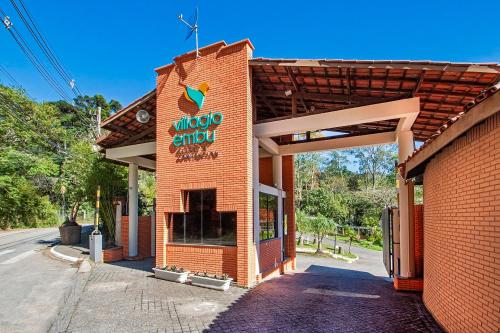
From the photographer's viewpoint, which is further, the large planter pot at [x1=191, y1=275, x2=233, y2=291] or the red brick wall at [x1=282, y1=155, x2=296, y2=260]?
the red brick wall at [x1=282, y1=155, x2=296, y2=260]

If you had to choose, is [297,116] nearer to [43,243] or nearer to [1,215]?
[43,243]

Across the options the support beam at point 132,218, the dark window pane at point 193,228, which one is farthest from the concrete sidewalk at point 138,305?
the support beam at point 132,218

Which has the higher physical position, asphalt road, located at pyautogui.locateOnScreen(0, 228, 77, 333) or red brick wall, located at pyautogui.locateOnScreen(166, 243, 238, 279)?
red brick wall, located at pyautogui.locateOnScreen(166, 243, 238, 279)

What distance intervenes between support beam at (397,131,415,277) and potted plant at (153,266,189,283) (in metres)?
6.23

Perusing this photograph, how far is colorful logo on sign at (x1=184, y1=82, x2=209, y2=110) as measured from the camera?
10594 millimetres

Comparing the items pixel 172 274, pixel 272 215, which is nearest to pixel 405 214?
pixel 272 215

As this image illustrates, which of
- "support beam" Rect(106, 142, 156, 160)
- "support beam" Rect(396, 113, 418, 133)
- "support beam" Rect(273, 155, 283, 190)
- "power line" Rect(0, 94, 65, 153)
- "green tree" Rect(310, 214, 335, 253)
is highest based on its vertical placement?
"power line" Rect(0, 94, 65, 153)

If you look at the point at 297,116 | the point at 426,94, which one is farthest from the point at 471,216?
the point at 297,116

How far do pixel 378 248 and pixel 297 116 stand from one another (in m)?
25.4

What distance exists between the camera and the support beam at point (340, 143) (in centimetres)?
1094

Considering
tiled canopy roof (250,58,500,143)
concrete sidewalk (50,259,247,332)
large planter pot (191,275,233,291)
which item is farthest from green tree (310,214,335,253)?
large planter pot (191,275,233,291)

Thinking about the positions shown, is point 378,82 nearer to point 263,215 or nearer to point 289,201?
point 263,215

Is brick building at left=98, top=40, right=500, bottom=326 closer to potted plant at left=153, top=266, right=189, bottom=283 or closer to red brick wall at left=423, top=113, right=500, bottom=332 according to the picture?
potted plant at left=153, top=266, right=189, bottom=283

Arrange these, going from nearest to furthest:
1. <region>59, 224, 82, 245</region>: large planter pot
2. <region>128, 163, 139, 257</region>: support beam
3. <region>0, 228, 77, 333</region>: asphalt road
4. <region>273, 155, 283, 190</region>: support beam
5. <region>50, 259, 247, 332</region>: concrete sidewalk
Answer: <region>50, 259, 247, 332</region>: concrete sidewalk
<region>0, 228, 77, 333</region>: asphalt road
<region>273, 155, 283, 190</region>: support beam
<region>128, 163, 139, 257</region>: support beam
<region>59, 224, 82, 245</region>: large planter pot
